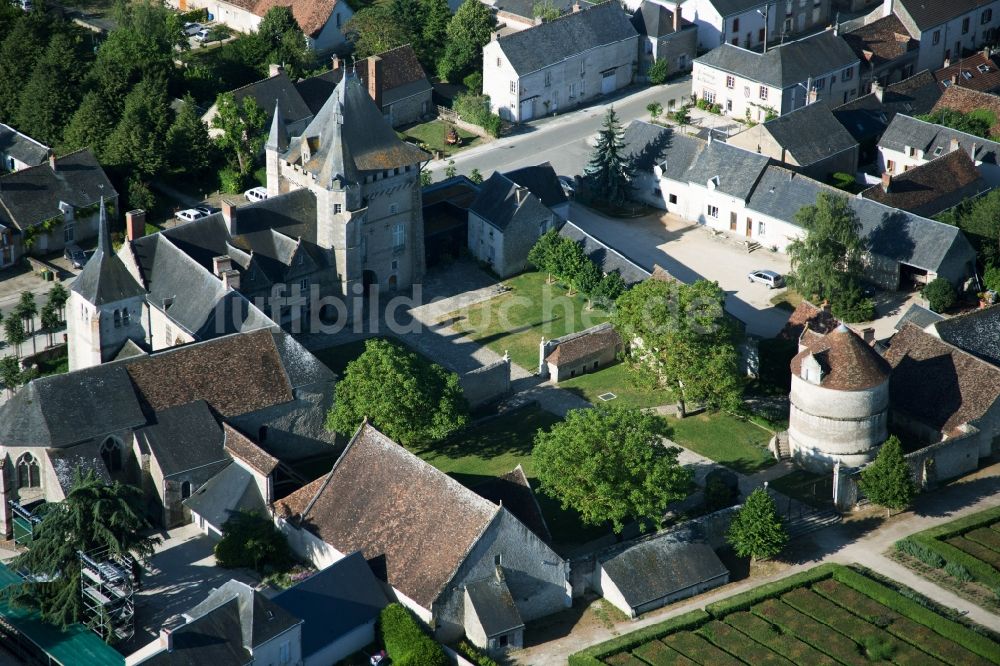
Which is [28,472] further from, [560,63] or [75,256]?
[560,63]

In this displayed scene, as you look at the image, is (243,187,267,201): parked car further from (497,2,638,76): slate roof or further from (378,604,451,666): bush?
(378,604,451,666): bush

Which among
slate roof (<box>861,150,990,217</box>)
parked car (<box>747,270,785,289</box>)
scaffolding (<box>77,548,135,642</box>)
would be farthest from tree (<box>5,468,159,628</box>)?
slate roof (<box>861,150,990,217</box>)

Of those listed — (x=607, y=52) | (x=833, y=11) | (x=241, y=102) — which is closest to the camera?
(x=241, y=102)

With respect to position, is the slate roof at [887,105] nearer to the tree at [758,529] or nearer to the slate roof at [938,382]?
the slate roof at [938,382]

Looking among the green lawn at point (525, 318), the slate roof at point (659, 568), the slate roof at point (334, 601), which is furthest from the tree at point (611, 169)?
the slate roof at point (334, 601)

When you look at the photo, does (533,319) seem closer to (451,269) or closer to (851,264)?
(451,269)

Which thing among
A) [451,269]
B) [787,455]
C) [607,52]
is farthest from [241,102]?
[787,455]
